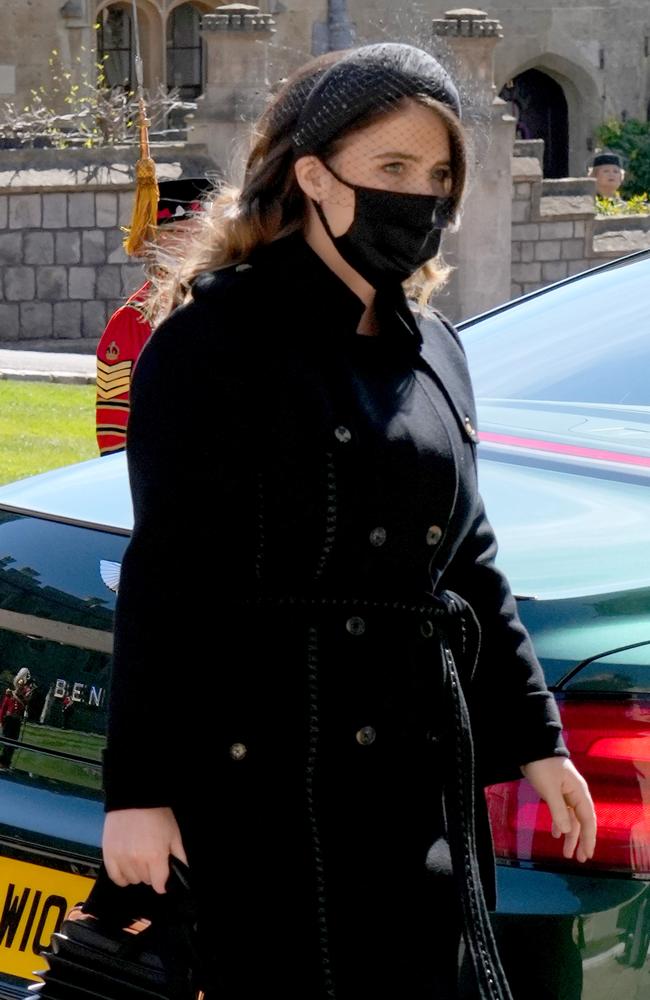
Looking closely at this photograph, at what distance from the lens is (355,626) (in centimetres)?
209

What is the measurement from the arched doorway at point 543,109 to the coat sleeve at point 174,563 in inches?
1151

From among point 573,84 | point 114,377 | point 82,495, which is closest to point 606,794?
point 82,495

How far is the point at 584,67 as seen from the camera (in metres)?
29.7

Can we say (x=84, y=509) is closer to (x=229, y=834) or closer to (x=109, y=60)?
(x=229, y=834)

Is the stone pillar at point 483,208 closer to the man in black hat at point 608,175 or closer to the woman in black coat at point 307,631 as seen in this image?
the man in black hat at point 608,175

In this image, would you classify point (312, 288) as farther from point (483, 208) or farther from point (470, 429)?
point (483, 208)

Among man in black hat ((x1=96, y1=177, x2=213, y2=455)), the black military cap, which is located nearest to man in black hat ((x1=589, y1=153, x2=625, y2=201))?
the black military cap

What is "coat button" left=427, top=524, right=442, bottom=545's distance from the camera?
2.17m

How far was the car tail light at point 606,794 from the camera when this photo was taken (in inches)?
89.0

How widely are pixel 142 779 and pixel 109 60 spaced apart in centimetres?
2887

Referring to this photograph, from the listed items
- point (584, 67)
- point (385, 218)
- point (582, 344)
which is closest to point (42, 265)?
point (582, 344)

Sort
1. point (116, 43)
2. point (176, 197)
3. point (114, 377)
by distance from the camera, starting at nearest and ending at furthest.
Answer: point (114, 377) → point (176, 197) → point (116, 43)

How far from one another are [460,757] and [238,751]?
0.96 feet

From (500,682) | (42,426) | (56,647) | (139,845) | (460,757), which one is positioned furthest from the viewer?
(42,426)
